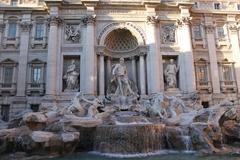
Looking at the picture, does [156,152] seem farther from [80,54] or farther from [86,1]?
[86,1]

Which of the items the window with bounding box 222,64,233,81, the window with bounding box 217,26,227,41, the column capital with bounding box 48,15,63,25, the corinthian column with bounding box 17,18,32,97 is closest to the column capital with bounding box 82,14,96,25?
the column capital with bounding box 48,15,63,25

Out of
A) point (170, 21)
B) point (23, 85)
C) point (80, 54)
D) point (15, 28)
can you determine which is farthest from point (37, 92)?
point (170, 21)

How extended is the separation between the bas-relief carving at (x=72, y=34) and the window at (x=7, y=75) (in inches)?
209

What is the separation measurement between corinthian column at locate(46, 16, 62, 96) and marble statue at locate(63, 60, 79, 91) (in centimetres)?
95

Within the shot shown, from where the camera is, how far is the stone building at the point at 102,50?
21562 mm

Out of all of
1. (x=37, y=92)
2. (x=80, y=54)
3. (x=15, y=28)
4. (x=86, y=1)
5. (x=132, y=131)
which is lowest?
(x=132, y=131)

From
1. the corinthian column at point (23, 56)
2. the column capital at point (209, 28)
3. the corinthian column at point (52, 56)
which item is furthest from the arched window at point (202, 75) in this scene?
the corinthian column at point (23, 56)

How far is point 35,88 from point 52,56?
2.91m

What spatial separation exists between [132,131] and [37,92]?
1028 cm

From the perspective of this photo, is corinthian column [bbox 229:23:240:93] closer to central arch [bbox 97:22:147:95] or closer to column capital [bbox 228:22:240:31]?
column capital [bbox 228:22:240:31]

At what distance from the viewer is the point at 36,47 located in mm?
22672

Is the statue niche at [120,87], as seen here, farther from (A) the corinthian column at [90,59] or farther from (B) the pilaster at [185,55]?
(B) the pilaster at [185,55]

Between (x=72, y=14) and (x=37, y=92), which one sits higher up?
(x=72, y=14)

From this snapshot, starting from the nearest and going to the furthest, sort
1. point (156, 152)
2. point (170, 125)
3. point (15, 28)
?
point (156, 152) → point (170, 125) → point (15, 28)
